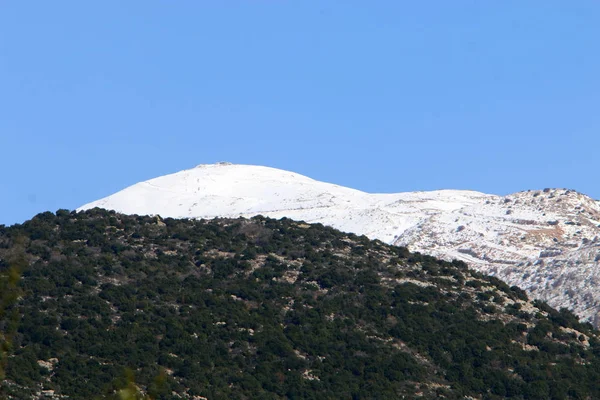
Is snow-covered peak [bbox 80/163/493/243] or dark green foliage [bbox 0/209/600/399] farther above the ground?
snow-covered peak [bbox 80/163/493/243]

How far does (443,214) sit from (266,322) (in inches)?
2490

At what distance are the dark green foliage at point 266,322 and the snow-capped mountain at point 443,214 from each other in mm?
24276

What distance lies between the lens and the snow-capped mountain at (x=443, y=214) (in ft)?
254

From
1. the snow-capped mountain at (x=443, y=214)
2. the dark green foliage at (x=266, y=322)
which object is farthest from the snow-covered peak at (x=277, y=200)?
the dark green foliage at (x=266, y=322)

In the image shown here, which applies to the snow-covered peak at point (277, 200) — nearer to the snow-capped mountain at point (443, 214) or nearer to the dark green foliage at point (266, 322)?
the snow-capped mountain at point (443, 214)

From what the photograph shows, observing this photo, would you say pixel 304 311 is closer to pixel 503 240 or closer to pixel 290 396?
pixel 290 396

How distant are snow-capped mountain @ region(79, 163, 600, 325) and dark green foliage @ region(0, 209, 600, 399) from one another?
79.6 ft

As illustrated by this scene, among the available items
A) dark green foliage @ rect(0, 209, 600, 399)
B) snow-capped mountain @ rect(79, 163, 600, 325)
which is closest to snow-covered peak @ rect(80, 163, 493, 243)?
snow-capped mountain @ rect(79, 163, 600, 325)

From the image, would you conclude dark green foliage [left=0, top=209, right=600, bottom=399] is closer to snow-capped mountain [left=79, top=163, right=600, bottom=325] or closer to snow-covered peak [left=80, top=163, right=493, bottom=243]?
snow-capped mountain [left=79, top=163, right=600, bottom=325]

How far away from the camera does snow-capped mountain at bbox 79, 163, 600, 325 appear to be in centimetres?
7750

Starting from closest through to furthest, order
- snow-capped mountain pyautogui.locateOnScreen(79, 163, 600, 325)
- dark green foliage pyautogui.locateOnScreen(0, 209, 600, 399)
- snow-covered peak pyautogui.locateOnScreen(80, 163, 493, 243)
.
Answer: dark green foliage pyautogui.locateOnScreen(0, 209, 600, 399)
snow-capped mountain pyautogui.locateOnScreen(79, 163, 600, 325)
snow-covered peak pyautogui.locateOnScreen(80, 163, 493, 243)

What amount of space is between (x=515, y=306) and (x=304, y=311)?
11.0 meters

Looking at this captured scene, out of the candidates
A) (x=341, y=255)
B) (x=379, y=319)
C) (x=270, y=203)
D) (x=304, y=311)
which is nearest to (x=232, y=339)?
(x=304, y=311)

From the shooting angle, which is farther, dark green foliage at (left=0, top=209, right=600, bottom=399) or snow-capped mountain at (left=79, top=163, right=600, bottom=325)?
snow-capped mountain at (left=79, top=163, right=600, bottom=325)
